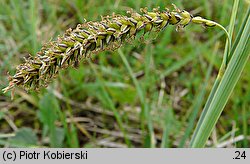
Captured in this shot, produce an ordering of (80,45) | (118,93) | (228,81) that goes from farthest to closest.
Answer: (118,93) < (228,81) < (80,45)

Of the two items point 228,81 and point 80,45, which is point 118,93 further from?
point 80,45

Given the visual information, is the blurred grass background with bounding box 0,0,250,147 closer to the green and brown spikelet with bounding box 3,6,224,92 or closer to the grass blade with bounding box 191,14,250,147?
the grass blade with bounding box 191,14,250,147

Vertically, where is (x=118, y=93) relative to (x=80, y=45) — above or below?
above

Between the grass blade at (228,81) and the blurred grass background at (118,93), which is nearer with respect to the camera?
the grass blade at (228,81)

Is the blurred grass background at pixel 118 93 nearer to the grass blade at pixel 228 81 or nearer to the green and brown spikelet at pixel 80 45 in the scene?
the grass blade at pixel 228 81

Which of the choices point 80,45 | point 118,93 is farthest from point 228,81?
point 118,93

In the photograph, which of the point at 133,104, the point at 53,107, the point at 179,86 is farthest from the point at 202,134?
the point at 179,86

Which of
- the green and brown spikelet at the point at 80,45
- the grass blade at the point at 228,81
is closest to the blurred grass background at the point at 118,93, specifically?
the grass blade at the point at 228,81
